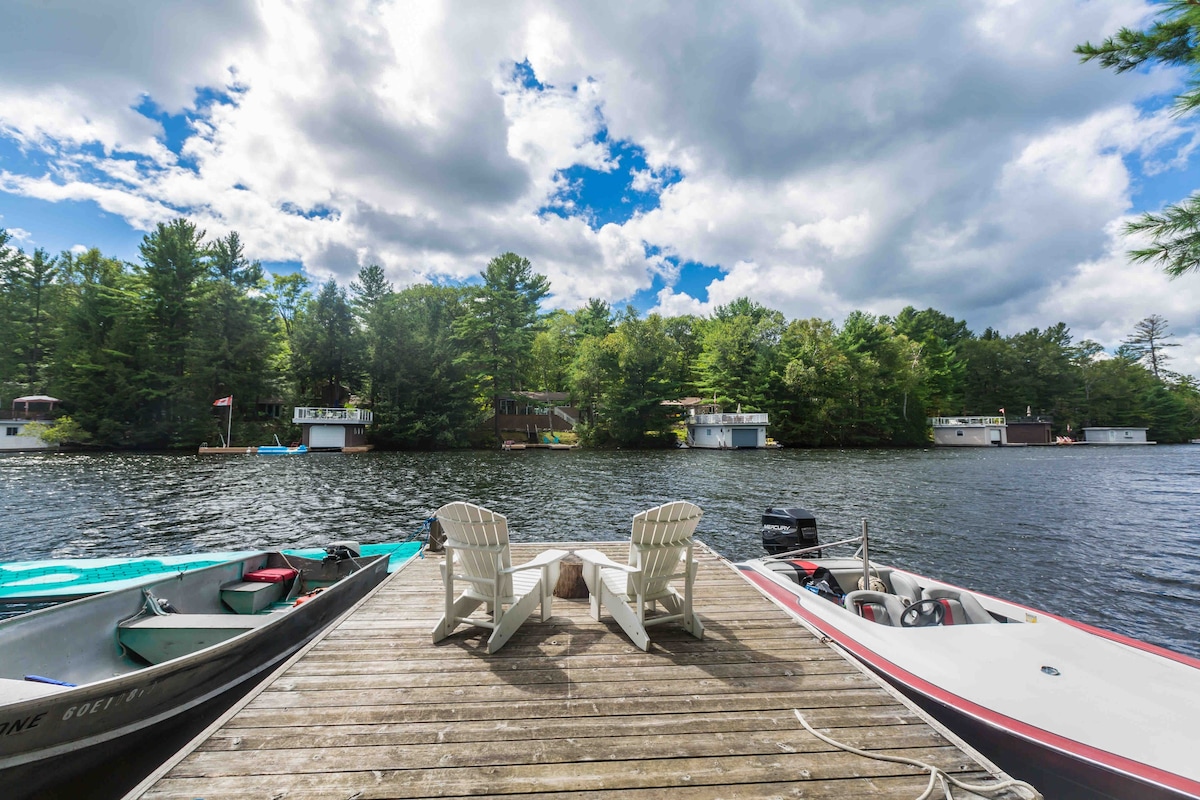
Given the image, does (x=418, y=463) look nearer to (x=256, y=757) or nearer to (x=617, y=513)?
(x=617, y=513)

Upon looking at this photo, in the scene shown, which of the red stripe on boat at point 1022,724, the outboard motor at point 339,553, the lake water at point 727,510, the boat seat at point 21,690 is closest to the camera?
the red stripe on boat at point 1022,724

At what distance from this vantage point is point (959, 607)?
14.5 ft

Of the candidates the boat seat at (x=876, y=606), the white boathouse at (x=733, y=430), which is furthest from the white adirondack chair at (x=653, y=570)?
the white boathouse at (x=733, y=430)

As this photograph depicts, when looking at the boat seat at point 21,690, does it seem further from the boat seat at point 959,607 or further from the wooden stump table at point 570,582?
the boat seat at point 959,607

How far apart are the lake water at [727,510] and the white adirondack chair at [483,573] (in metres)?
7.35

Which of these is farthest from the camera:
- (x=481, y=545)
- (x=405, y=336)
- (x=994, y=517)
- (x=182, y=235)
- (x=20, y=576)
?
(x=405, y=336)

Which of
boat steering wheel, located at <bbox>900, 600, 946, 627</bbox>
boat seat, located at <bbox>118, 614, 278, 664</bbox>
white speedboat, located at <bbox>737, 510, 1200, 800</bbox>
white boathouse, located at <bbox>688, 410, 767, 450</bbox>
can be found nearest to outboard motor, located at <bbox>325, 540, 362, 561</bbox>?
boat seat, located at <bbox>118, 614, 278, 664</bbox>

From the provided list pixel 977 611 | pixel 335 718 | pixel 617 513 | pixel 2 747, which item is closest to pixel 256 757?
pixel 335 718

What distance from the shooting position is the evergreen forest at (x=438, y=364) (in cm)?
3553

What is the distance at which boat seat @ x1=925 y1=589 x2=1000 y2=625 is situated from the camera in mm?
4195

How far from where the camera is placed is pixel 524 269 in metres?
47.9

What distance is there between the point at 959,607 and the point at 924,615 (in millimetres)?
380

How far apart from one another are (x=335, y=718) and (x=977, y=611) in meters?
4.98

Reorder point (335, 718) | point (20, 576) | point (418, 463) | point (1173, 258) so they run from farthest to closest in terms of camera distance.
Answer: point (418, 463)
point (20, 576)
point (1173, 258)
point (335, 718)
